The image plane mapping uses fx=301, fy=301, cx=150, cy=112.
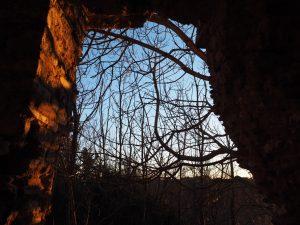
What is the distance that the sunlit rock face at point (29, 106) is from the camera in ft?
6.44

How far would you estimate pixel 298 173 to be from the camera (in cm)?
172

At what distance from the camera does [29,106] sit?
→ 78.5 inches

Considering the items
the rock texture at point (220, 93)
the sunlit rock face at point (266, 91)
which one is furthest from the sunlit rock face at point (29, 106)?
the sunlit rock face at point (266, 91)

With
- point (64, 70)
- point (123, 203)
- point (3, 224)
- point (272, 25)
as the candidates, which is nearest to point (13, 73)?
point (64, 70)

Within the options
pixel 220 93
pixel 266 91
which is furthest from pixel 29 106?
pixel 266 91

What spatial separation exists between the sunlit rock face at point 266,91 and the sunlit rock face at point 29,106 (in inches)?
51.6

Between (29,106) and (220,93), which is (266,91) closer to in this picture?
(220,93)

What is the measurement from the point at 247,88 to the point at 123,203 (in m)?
7.12

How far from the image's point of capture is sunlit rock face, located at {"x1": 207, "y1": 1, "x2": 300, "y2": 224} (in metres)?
1.80

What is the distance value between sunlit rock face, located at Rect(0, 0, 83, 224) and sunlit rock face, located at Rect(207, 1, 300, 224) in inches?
51.6

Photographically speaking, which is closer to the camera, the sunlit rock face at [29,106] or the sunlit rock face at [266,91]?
the sunlit rock face at [266,91]

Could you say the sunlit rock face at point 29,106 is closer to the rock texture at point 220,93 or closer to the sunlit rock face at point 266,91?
the rock texture at point 220,93

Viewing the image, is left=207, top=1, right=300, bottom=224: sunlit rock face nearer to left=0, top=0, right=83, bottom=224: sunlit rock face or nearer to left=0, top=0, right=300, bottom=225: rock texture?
left=0, top=0, right=300, bottom=225: rock texture

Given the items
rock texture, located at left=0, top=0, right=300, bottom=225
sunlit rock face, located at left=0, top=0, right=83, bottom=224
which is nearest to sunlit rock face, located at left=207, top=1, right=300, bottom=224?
rock texture, located at left=0, top=0, right=300, bottom=225
